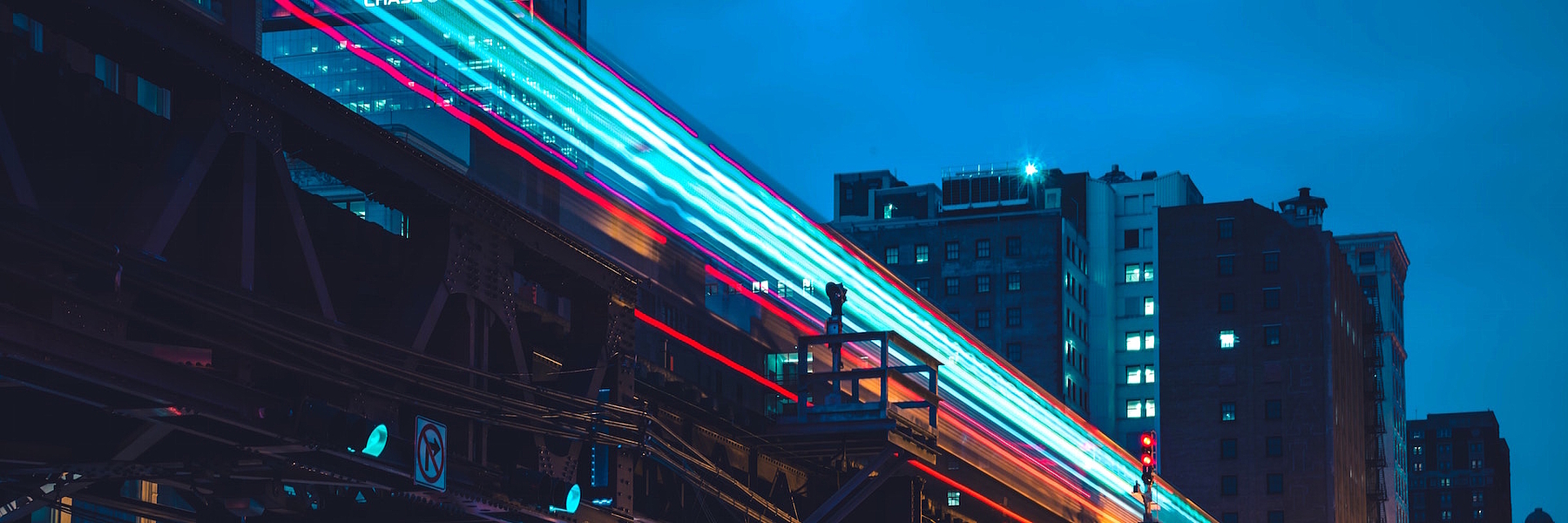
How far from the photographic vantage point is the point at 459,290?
18984 millimetres

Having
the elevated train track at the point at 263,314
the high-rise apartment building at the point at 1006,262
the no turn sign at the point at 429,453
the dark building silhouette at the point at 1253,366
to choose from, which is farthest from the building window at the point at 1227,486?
the no turn sign at the point at 429,453

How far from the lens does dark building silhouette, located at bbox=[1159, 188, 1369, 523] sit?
124 meters

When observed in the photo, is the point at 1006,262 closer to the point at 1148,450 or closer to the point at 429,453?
the point at 1148,450

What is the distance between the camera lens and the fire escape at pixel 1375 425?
148 meters

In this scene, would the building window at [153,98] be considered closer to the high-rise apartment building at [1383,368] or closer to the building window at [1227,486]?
the building window at [1227,486]

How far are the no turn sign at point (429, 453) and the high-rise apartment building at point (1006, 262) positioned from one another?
115 metres

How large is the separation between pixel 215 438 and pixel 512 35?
76.5 ft

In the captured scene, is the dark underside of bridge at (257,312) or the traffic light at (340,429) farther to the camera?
the traffic light at (340,429)

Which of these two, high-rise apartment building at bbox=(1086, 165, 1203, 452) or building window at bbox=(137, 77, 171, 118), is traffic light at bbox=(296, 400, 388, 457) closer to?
building window at bbox=(137, 77, 171, 118)

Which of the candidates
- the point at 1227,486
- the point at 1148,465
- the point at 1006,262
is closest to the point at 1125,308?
the point at 1006,262

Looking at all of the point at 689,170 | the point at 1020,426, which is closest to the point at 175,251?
the point at 689,170

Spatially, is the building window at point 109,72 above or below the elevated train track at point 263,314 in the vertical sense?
above

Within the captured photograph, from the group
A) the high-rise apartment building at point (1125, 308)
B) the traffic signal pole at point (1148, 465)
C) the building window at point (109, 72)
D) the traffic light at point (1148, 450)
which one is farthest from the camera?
the high-rise apartment building at point (1125, 308)

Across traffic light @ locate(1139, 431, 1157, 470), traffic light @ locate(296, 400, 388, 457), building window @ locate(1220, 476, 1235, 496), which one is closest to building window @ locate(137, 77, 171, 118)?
traffic light @ locate(1139, 431, 1157, 470)
